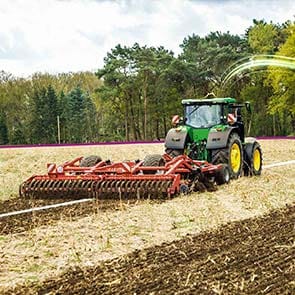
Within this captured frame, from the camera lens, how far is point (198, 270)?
5.58 meters

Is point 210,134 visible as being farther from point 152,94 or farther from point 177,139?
point 152,94

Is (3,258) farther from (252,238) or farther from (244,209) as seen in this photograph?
(244,209)

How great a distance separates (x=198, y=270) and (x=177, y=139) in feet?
25.3

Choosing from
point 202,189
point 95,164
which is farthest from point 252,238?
point 95,164

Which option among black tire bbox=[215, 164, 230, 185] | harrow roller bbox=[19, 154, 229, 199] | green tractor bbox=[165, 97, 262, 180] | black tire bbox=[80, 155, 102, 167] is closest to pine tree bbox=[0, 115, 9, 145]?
green tractor bbox=[165, 97, 262, 180]

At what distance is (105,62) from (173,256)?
49.4m

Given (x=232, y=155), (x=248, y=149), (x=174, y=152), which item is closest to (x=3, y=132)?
(x=248, y=149)

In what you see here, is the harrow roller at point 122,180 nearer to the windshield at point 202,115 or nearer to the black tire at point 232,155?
the black tire at point 232,155

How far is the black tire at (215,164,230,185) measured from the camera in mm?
12102

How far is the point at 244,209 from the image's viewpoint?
9.30 m

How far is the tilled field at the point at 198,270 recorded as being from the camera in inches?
199

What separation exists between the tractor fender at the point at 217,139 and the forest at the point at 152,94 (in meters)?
34.9

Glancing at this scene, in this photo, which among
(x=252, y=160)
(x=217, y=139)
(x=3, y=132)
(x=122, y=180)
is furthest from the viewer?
(x=3, y=132)

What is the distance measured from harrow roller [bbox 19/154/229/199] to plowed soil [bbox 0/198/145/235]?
0.69 feet
